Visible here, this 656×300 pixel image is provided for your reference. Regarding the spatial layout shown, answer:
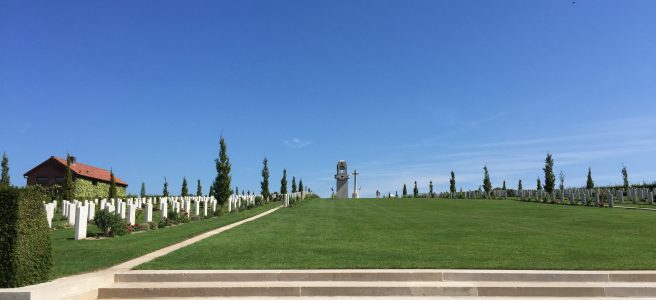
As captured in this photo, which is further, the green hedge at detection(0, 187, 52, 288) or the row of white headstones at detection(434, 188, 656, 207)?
the row of white headstones at detection(434, 188, 656, 207)

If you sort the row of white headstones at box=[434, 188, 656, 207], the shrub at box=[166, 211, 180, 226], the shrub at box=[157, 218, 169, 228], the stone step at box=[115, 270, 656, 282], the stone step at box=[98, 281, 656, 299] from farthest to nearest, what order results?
the row of white headstones at box=[434, 188, 656, 207] < the shrub at box=[166, 211, 180, 226] < the shrub at box=[157, 218, 169, 228] < the stone step at box=[115, 270, 656, 282] < the stone step at box=[98, 281, 656, 299]

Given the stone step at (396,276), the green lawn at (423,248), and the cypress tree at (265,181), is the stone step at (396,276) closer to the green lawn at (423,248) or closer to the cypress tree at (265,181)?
the green lawn at (423,248)

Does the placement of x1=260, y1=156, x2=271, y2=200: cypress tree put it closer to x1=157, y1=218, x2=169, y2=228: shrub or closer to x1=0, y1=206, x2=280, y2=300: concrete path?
x1=157, y1=218, x2=169, y2=228: shrub

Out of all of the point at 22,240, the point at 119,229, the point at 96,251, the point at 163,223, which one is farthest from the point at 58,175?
the point at 22,240

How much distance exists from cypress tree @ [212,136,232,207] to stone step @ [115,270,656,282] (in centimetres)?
2392

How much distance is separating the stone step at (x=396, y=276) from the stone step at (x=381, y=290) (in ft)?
0.93

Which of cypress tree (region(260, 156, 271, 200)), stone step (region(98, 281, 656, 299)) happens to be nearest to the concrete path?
stone step (region(98, 281, 656, 299))

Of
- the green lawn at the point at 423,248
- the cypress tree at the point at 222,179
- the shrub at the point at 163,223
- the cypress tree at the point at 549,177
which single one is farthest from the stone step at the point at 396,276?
the cypress tree at the point at 549,177

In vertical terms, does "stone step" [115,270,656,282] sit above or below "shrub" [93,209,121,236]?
below

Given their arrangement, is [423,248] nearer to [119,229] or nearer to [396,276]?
[396,276]

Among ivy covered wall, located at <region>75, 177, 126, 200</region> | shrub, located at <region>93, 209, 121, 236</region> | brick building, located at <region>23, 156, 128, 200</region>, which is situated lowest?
shrub, located at <region>93, 209, 121, 236</region>

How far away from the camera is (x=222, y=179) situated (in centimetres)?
3234

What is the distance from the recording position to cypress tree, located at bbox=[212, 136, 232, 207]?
1266 inches

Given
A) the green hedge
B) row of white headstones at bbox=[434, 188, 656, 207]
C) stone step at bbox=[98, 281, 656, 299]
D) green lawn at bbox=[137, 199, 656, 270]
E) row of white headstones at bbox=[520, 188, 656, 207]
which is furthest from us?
row of white headstones at bbox=[434, 188, 656, 207]
